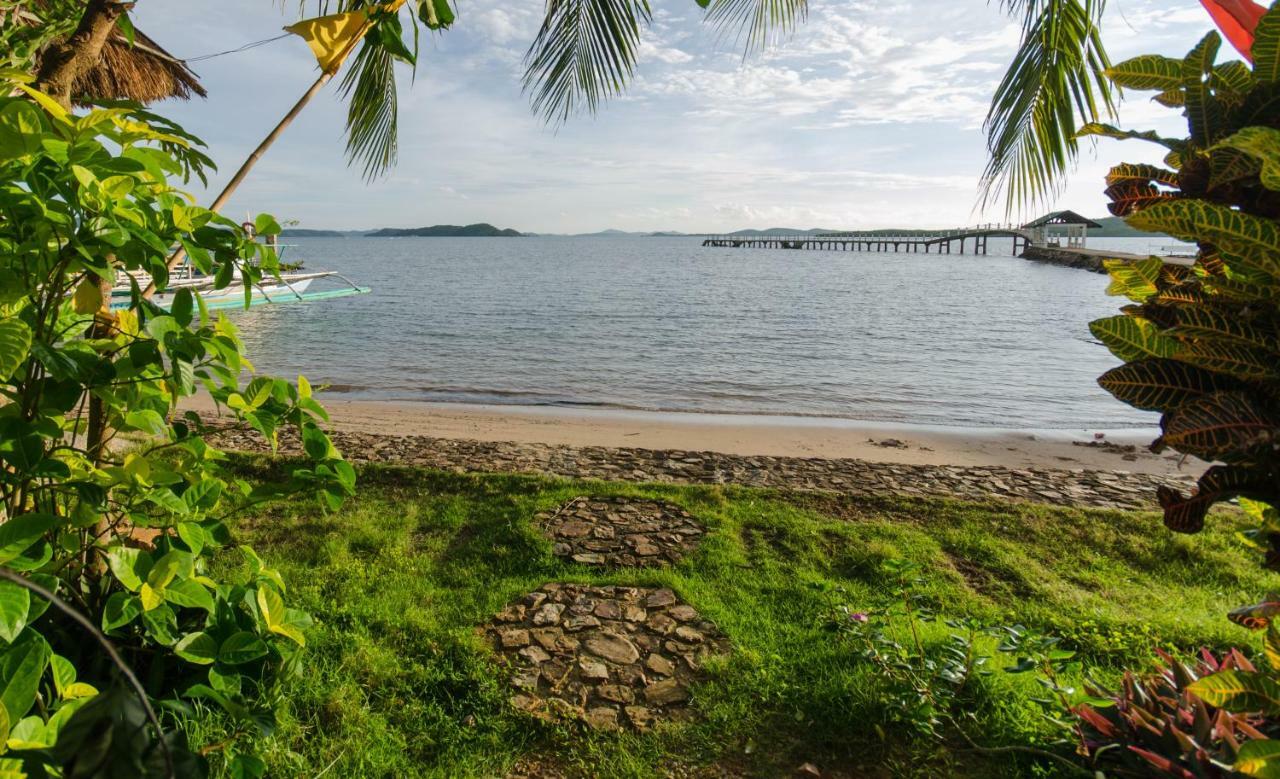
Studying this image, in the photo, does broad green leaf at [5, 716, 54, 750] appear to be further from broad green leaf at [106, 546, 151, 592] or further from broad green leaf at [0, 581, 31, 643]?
broad green leaf at [106, 546, 151, 592]

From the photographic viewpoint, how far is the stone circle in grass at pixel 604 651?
276cm

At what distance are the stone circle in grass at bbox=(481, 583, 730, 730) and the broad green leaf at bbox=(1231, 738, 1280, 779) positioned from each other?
6.30 ft

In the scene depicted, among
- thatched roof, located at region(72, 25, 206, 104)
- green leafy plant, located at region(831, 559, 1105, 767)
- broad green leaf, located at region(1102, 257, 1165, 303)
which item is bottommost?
green leafy plant, located at region(831, 559, 1105, 767)

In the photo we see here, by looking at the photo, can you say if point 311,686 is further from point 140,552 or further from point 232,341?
point 232,341

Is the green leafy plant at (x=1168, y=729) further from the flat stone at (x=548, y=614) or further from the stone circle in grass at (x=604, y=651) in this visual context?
the flat stone at (x=548, y=614)

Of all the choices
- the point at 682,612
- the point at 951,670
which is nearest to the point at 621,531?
the point at 682,612

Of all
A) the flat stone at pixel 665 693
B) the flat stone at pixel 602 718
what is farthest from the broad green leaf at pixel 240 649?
the flat stone at pixel 665 693

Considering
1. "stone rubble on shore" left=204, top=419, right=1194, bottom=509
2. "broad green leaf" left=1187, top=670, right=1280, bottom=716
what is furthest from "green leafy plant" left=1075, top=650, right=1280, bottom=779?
"stone rubble on shore" left=204, top=419, right=1194, bottom=509

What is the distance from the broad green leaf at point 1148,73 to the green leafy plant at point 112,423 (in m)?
2.10

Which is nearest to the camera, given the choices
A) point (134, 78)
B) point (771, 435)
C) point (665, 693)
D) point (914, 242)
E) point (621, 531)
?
point (665, 693)

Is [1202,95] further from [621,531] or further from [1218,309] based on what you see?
[621,531]

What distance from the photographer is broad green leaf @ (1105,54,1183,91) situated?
4.49ft

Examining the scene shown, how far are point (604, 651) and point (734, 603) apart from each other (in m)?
0.83

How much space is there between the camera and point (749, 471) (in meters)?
6.43
